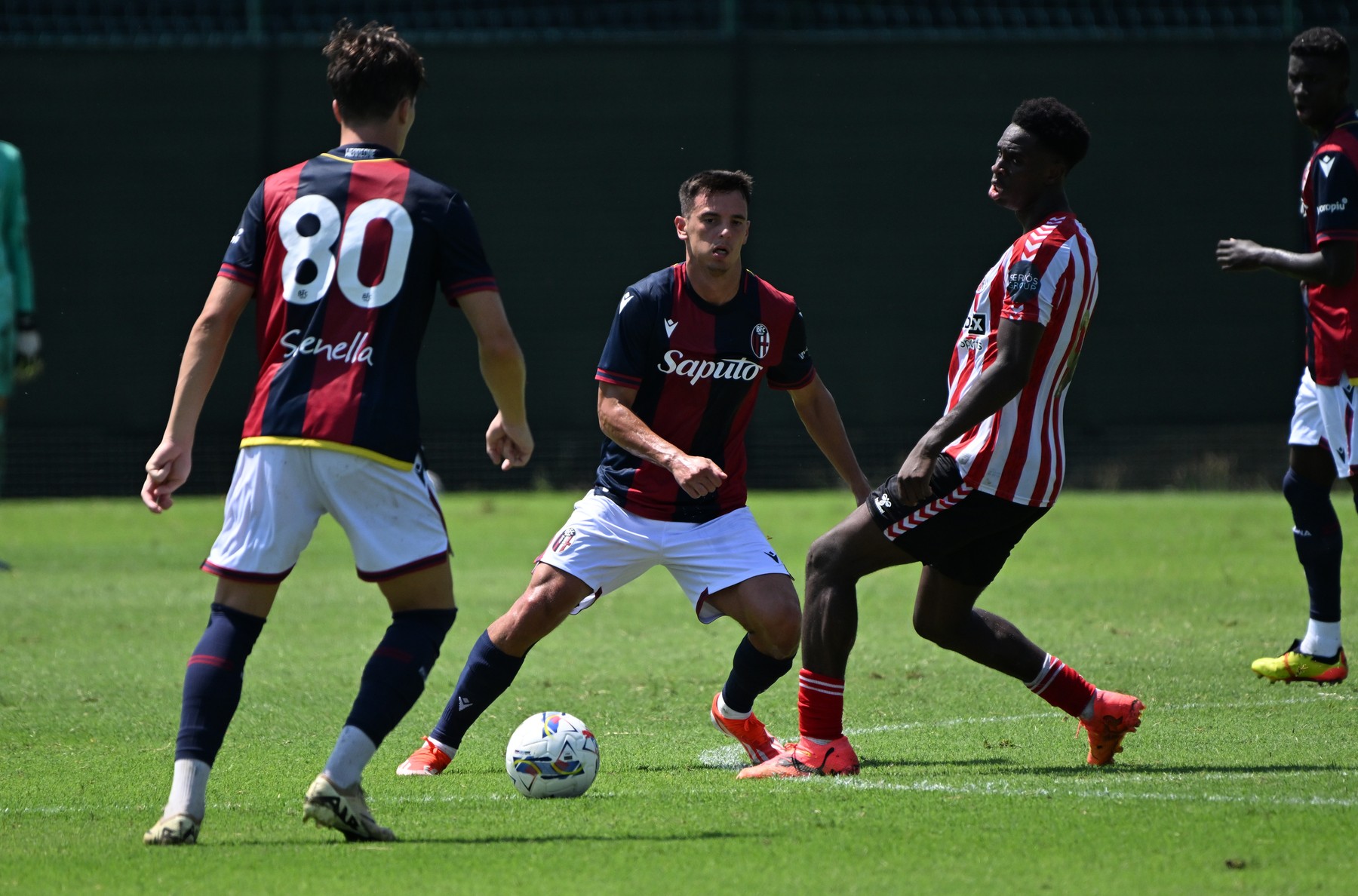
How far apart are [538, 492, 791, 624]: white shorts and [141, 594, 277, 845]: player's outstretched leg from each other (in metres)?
1.41

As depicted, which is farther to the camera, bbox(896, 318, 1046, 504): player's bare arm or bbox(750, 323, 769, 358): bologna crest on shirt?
bbox(750, 323, 769, 358): bologna crest on shirt

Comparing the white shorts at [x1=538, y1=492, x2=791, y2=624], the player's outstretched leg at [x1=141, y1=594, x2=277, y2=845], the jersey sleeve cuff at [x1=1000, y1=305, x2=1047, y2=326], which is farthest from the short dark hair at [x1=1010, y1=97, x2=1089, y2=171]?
the player's outstretched leg at [x1=141, y1=594, x2=277, y2=845]

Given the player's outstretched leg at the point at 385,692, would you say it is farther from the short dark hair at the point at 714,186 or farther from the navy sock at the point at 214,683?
the short dark hair at the point at 714,186

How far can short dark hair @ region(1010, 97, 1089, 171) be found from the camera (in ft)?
16.5

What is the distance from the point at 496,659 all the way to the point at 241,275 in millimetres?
1689

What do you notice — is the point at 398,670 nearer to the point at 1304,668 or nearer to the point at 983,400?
the point at 983,400

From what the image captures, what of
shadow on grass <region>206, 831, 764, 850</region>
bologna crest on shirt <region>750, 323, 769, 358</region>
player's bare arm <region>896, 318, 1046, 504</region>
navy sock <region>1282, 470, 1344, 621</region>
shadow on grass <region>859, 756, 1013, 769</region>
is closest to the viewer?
shadow on grass <region>206, 831, 764, 850</region>

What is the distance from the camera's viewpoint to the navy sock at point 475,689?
17.1ft

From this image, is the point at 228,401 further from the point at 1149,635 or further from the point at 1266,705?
the point at 1266,705

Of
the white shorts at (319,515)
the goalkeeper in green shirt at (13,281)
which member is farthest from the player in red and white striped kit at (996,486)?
the goalkeeper in green shirt at (13,281)

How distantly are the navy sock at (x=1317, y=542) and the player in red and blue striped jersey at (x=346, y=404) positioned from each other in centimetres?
410

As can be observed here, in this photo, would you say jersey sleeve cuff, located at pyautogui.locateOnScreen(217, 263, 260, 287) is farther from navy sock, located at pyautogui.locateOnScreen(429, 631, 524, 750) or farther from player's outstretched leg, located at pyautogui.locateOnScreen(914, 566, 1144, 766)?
player's outstretched leg, located at pyautogui.locateOnScreen(914, 566, 1144, 766)

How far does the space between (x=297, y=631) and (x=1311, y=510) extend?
522 cm

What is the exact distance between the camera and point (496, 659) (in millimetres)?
5246
